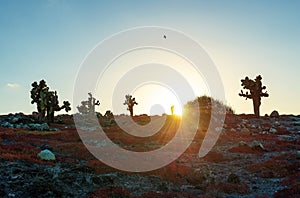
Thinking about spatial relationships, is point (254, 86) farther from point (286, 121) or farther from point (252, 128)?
point (252, 128)

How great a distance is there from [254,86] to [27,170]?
59506mm

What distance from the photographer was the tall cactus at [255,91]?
72.9 meters

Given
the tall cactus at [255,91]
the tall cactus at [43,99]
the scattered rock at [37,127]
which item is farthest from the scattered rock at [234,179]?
the tall cactus at [255,91]

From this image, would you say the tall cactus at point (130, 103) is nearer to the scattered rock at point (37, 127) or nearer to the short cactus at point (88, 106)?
the short cactus at point (88, 106)

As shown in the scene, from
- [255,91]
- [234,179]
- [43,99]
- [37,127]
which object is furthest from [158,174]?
[255,91]

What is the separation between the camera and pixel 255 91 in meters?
73.2

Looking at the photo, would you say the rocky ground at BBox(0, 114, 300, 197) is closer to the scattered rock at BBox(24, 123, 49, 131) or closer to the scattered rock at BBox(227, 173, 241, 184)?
the scattered rock at BBox(227, 173, 241, 184)

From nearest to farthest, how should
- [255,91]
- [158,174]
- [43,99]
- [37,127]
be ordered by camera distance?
1. [158,174]
2. [37,127]
3. [43,99]
4. [255,91]

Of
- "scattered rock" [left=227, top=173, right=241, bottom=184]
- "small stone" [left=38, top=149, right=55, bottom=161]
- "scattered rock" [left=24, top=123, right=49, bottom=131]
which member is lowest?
"scattered rock" [left=227, top=173, right=241, bottom=184]

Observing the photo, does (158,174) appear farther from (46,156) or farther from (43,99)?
(43,99)

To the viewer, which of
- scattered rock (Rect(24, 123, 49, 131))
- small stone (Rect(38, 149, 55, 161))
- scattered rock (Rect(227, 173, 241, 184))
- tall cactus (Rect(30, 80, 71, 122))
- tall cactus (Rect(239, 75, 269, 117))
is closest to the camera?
scattered rock (Rect(227, 173, 241, 184))

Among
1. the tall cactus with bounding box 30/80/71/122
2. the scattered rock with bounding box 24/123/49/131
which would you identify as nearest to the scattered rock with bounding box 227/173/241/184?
the scattered rock with bounding box 24/123/49/131

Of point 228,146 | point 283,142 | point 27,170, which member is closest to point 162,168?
point 27,170

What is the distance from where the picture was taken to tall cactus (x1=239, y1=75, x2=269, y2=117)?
239 feet
